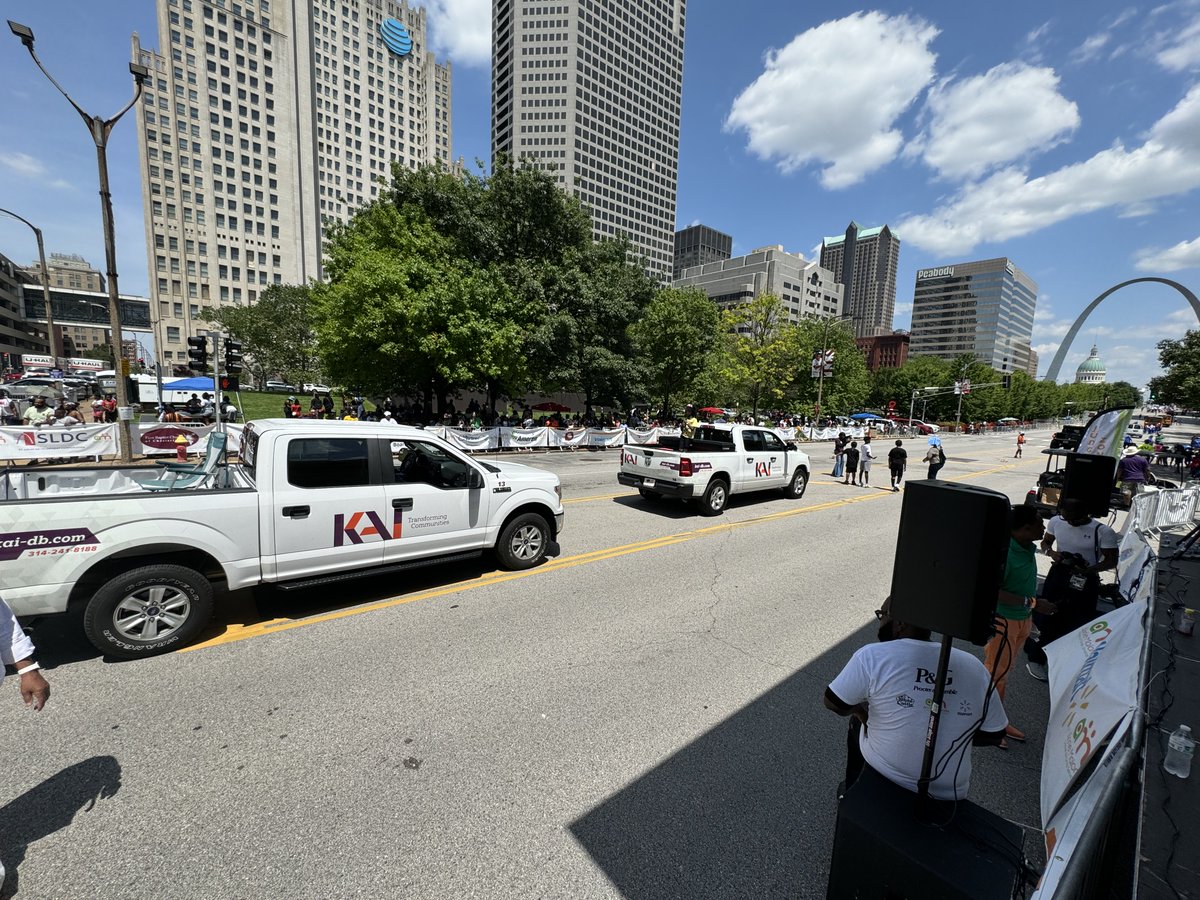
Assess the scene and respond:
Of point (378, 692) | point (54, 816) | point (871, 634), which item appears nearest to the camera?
point (54, 816)

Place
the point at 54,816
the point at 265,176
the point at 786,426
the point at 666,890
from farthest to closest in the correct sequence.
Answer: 1. the point at 265,176
2. the point at 786,426
3. the point at 54,816
4. the point at 666,890

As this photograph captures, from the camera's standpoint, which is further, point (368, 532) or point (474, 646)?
point (368, 532)

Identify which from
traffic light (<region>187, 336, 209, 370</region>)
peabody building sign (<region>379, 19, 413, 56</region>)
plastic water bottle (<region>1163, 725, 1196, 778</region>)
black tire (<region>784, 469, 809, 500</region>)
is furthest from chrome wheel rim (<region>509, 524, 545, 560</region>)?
peabody building sign (<region>379, 19, 413, 56</region>)

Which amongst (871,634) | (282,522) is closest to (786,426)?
(871,634)

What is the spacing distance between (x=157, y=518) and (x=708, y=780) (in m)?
4.71

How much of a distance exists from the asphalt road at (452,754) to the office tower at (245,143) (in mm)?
95252

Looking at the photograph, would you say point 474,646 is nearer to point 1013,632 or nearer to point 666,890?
point 666,890

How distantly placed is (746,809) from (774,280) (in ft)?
456

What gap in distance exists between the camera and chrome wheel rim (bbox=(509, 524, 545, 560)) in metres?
6.66

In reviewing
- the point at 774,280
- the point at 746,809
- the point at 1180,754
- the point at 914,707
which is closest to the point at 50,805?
the point at 746,809

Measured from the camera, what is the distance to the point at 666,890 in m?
2.44

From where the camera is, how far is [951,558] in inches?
84.6

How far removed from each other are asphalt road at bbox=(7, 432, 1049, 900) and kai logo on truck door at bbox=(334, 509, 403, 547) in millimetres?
763

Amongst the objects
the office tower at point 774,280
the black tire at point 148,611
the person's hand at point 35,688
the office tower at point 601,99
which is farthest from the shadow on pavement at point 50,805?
the office tower at point 774,280
